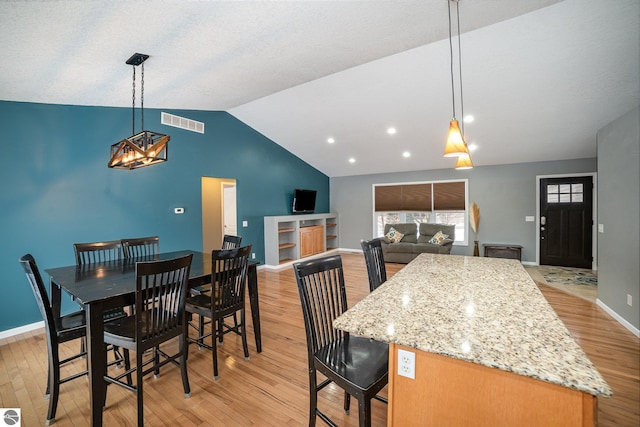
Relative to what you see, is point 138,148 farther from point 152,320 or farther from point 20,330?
point 20,330

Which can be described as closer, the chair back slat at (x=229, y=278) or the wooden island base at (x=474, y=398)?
the wooden island base at (x=474, y=398)

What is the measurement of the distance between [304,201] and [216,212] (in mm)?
2225

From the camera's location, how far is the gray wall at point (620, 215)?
296 centimetres

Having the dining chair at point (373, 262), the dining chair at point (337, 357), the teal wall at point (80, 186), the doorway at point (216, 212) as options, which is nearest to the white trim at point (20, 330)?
the teal wall at point (80, 186)

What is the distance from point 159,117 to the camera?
4359 mm

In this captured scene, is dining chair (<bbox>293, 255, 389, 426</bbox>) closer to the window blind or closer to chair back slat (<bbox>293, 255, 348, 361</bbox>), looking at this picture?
chair back slat (<bbox>293, 255, 348, 361</bbox>)

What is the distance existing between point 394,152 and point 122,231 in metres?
5.49

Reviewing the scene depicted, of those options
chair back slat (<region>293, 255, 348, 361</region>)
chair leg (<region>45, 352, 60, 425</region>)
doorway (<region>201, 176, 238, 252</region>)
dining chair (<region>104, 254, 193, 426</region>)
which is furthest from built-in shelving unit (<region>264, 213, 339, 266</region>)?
chair back slat (<region>293, 255, 348, 361</region>)

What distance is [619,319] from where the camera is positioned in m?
3.26

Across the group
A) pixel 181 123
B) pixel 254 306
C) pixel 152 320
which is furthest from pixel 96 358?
pixel 181 123

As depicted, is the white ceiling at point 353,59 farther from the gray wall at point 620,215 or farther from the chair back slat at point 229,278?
the chair back slat at point 229,278

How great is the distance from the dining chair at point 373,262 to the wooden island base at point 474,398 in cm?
127

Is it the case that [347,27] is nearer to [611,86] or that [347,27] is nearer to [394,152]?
[611,86]

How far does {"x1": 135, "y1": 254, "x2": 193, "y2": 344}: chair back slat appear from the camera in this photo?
5.85ft
